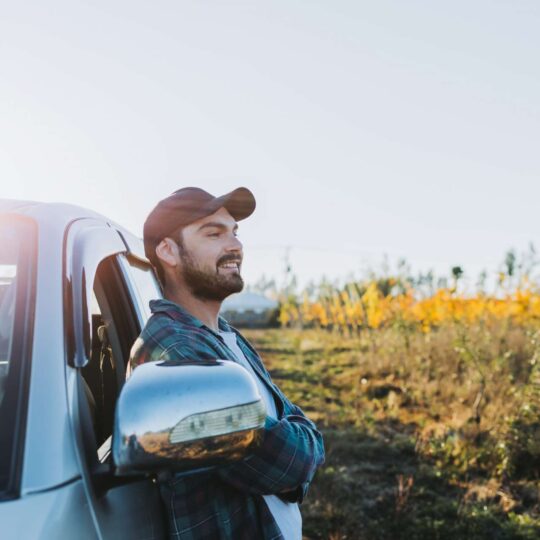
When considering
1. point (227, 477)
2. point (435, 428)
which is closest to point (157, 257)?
point (227, 477)

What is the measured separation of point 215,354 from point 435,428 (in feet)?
19.6

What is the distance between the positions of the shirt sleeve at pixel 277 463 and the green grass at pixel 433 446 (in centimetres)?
300

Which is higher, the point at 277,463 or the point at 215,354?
the point at 215,354

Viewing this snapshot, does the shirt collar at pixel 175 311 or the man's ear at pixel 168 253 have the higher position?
the man's ear at pixel 168 253

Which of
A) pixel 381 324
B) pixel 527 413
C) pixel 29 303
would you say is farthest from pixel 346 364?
pixel 29 303

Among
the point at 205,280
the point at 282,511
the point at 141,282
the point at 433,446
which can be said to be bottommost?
the point at 433,446

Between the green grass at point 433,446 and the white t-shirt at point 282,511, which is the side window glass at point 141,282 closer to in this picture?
the white t-shirt at point 282,511

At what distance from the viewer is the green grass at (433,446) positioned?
4605 mm

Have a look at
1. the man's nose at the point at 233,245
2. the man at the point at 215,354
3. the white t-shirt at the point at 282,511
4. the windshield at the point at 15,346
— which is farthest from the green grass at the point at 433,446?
the windshield at the point at 15,346

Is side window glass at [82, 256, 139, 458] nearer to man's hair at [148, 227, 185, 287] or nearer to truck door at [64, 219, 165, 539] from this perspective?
truck door at [64, 219, 165, 539]

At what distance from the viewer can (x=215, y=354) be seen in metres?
1.65

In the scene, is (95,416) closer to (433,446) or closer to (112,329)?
(112,329)

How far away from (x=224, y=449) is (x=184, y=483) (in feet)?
1.31

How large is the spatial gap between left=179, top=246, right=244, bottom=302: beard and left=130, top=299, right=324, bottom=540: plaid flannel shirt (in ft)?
0.64
